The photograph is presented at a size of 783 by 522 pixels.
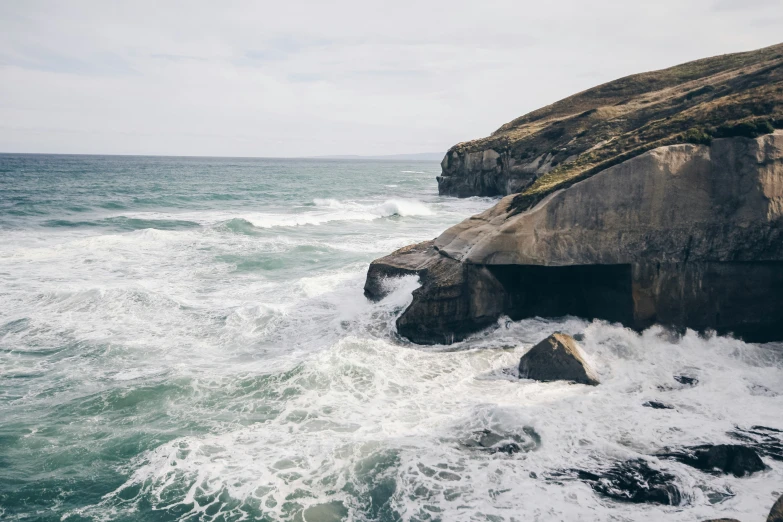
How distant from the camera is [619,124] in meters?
26.4

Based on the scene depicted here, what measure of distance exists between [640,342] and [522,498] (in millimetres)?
6694

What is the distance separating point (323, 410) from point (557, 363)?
5129mm

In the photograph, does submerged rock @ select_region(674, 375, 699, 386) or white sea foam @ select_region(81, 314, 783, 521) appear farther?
submerged rock @ select_region(674, 375, 699, 386)

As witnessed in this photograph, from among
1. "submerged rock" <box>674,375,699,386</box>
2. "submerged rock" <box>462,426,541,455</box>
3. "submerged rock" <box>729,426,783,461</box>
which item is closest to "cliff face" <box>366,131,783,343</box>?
"submerged rock" <box>674,375,699,386</box>

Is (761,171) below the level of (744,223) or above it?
above

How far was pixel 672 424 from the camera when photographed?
997cm

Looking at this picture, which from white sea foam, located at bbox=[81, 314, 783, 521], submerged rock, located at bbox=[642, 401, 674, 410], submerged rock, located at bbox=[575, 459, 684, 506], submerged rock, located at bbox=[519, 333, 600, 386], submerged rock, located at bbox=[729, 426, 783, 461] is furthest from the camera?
submerged rock, located at bbox=[519, 333, 600, 386]

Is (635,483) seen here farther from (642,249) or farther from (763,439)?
(642,249)

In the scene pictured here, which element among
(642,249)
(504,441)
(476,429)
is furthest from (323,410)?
(642,249)

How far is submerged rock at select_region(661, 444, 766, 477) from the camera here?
28.0 ft

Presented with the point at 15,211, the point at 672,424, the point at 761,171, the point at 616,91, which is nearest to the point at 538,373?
the point at 672,424

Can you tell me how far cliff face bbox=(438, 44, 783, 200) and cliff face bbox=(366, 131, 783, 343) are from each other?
32.7 inches

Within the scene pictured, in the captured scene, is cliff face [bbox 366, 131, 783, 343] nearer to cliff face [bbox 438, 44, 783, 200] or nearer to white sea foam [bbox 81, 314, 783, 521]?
cliff face [bbox 438, 44, 783, 200]

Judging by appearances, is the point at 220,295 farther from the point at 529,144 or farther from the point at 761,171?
the point at 529,144
